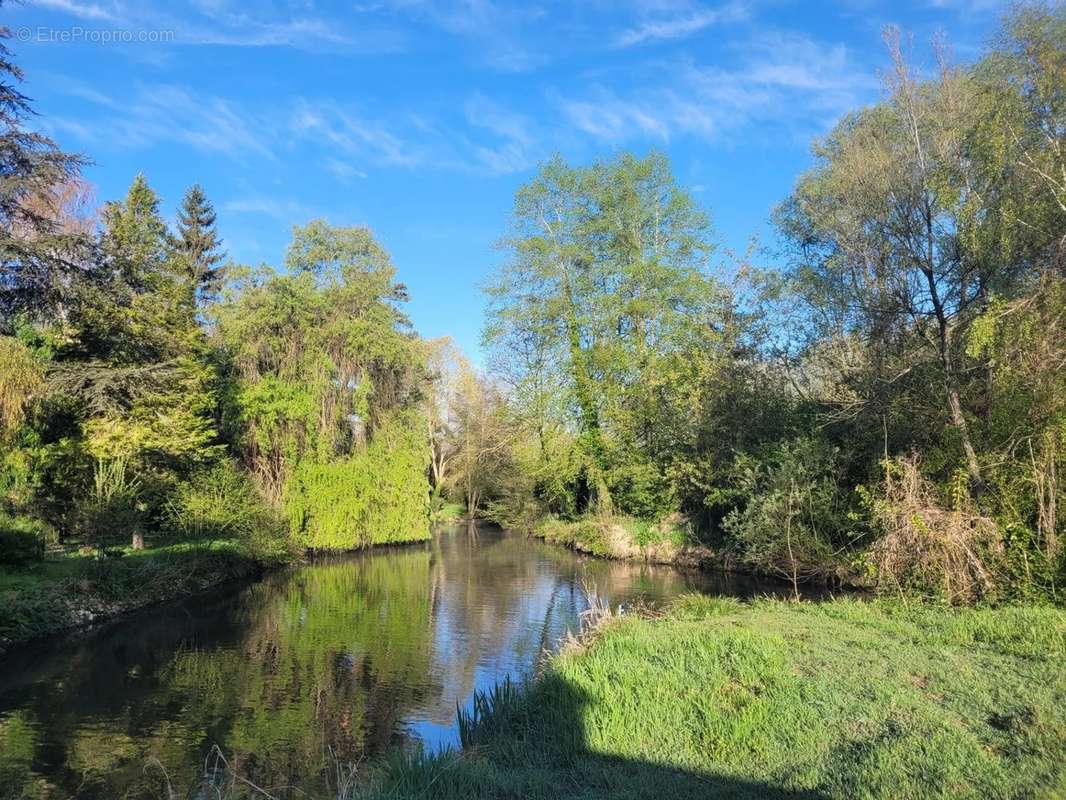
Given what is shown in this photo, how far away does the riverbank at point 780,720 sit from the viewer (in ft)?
17.4

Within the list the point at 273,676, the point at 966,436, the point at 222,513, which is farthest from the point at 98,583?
the point at 966,436

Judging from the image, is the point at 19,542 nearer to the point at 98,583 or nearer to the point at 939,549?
the point at 98,583

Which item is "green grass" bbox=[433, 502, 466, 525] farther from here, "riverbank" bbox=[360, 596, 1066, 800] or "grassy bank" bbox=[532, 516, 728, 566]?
"riverbank" bbox=[360, 596, 1066, 800]

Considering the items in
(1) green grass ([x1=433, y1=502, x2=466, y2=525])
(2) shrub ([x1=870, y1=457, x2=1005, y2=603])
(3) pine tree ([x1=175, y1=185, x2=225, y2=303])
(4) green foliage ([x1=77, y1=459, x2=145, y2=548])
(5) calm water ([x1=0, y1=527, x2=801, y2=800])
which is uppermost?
(3) pine tree ([x1=175, y1=185, x2=225, y2=303])

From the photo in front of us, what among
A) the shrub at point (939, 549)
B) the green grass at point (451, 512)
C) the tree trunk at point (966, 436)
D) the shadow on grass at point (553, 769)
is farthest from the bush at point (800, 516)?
the green grass at point (451, 512)

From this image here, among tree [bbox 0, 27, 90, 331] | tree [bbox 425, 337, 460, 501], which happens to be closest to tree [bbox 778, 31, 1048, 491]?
tree [bbox 0, 27, 90, 331]

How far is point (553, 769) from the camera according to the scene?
6.38 metres

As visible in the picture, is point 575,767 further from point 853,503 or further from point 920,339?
point 853,503

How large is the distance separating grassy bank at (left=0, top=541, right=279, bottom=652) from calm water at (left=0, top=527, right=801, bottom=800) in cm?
51

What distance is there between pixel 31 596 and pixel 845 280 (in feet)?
76.6

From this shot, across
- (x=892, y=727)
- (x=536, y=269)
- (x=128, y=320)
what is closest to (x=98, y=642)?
(x=128, y=320)

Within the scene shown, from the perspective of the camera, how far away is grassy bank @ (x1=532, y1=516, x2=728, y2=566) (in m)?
26.1

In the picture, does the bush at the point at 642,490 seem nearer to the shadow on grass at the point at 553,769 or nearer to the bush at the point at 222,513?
the bush at the point at 222,513

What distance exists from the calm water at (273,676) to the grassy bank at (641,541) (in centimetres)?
350
